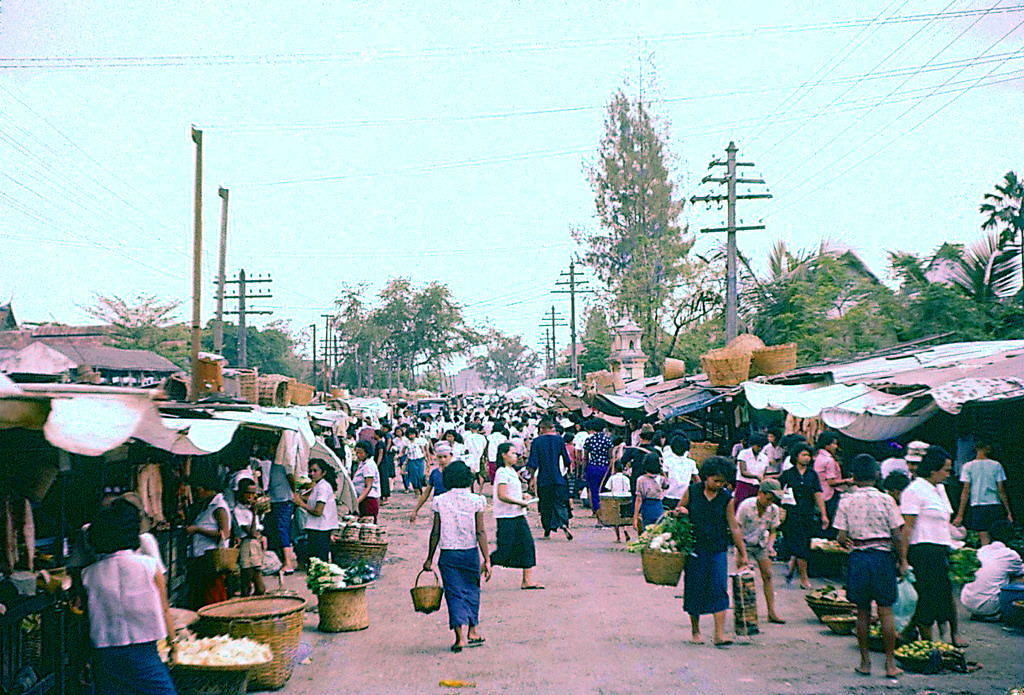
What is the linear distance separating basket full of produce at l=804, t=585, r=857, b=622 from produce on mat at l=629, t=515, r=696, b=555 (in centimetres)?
141

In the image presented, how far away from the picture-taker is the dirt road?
7.62 metres

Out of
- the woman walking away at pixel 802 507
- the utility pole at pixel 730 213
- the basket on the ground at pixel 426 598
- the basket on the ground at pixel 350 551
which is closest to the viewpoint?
the basket on the ground at pixel 426 598

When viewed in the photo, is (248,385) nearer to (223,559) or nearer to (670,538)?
(223,559)

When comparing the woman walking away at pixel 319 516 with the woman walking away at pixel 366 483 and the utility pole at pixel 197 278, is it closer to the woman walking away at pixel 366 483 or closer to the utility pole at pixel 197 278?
the utility pole at pixel 197 278

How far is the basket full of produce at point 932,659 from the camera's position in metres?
7.81

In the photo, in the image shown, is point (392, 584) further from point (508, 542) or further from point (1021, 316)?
point (1021, 316)

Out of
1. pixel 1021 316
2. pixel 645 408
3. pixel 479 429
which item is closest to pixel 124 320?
pixel 479 429

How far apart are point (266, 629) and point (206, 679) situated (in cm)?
91

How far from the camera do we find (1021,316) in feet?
70.4

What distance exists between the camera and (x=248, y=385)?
1458 centimetres

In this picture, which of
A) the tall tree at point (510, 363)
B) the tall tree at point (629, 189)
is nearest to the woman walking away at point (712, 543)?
the tall tree at point (629, 189)

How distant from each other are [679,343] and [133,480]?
34.7 m

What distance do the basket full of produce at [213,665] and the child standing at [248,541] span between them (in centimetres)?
292

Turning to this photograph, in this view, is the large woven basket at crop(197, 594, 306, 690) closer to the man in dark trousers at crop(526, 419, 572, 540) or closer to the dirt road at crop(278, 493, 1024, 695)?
the dirt road at crop(278, 493, 1024, 695)
